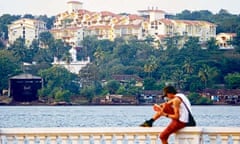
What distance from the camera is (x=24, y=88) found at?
11294cm

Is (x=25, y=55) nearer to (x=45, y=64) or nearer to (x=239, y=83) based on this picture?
(x=45, y=64)

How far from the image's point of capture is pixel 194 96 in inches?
4011

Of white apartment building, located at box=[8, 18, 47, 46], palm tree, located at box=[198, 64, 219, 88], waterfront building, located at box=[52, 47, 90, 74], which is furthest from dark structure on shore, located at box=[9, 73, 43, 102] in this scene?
white apartment building, located at box=[8, 18, 47, 46]

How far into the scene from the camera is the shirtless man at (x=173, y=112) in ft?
43.6

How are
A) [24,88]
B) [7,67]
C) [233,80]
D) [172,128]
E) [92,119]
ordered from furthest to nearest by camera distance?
1. [7,67]
2. [24,88]
3. [233,80]
4. [92,119]
5. [172,128]

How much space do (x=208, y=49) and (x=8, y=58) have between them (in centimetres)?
2575

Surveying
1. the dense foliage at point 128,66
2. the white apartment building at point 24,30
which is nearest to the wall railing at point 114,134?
the dense foliage at point 128,66

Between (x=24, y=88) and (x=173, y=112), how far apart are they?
100084 millimetres

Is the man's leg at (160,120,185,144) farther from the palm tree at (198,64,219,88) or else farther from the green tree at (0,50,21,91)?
the green tree at (0,50,21,91)

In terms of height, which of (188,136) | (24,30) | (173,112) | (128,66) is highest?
(24,30)

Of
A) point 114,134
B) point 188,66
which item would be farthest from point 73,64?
point 114,134

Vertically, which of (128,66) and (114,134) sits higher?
(114,134)

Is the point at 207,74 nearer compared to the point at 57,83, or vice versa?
the point at 207,74

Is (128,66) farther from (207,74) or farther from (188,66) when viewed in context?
(207,74)
